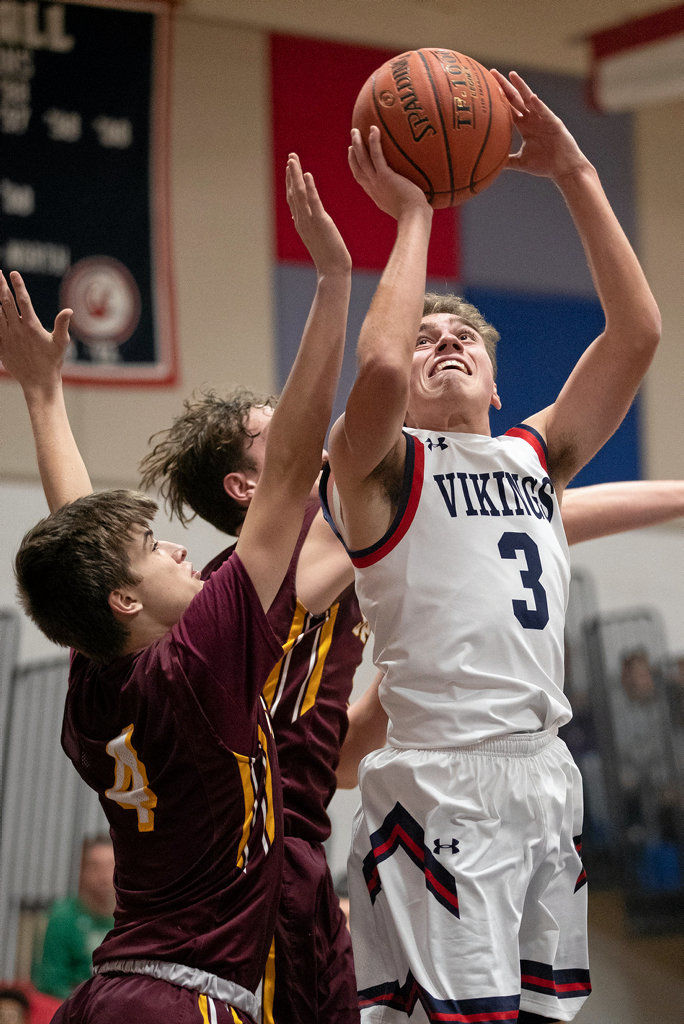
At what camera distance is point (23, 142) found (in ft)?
20.6

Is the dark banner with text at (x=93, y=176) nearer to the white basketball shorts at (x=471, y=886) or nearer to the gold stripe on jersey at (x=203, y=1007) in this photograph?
the white basketball shorts at (x=471, y=886)

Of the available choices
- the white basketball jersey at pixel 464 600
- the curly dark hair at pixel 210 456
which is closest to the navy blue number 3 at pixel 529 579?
the white basketball jersey at pixel 464 600

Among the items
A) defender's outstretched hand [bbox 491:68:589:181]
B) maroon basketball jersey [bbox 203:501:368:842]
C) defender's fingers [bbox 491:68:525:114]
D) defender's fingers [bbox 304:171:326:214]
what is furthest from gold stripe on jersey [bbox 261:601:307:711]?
defender's fingers [bbox 491:68:525:114]

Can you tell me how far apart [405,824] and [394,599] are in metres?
0.44

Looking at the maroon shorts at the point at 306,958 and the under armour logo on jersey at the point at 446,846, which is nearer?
the under armour logo on jersey at the point at 446,846

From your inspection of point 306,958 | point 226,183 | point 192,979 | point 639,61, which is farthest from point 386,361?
point 639,61

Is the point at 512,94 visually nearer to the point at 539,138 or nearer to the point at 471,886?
the point at 539,138

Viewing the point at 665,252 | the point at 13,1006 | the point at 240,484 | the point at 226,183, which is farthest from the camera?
the point at 665,252

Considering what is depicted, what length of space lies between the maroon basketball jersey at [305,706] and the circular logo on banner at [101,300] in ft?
12.1

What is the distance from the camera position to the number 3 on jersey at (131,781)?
2.21m

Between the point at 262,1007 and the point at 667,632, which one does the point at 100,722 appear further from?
the point at 667,632

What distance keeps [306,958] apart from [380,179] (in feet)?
5.70

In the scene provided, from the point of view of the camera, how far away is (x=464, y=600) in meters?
2.32

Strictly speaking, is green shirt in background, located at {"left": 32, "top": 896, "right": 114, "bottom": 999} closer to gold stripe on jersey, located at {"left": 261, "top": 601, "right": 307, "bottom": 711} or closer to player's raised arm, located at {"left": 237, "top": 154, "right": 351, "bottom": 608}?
gold stripe on jersey, located at {"left": 261, "top": 601, "right": 307, "bottom": 711}
